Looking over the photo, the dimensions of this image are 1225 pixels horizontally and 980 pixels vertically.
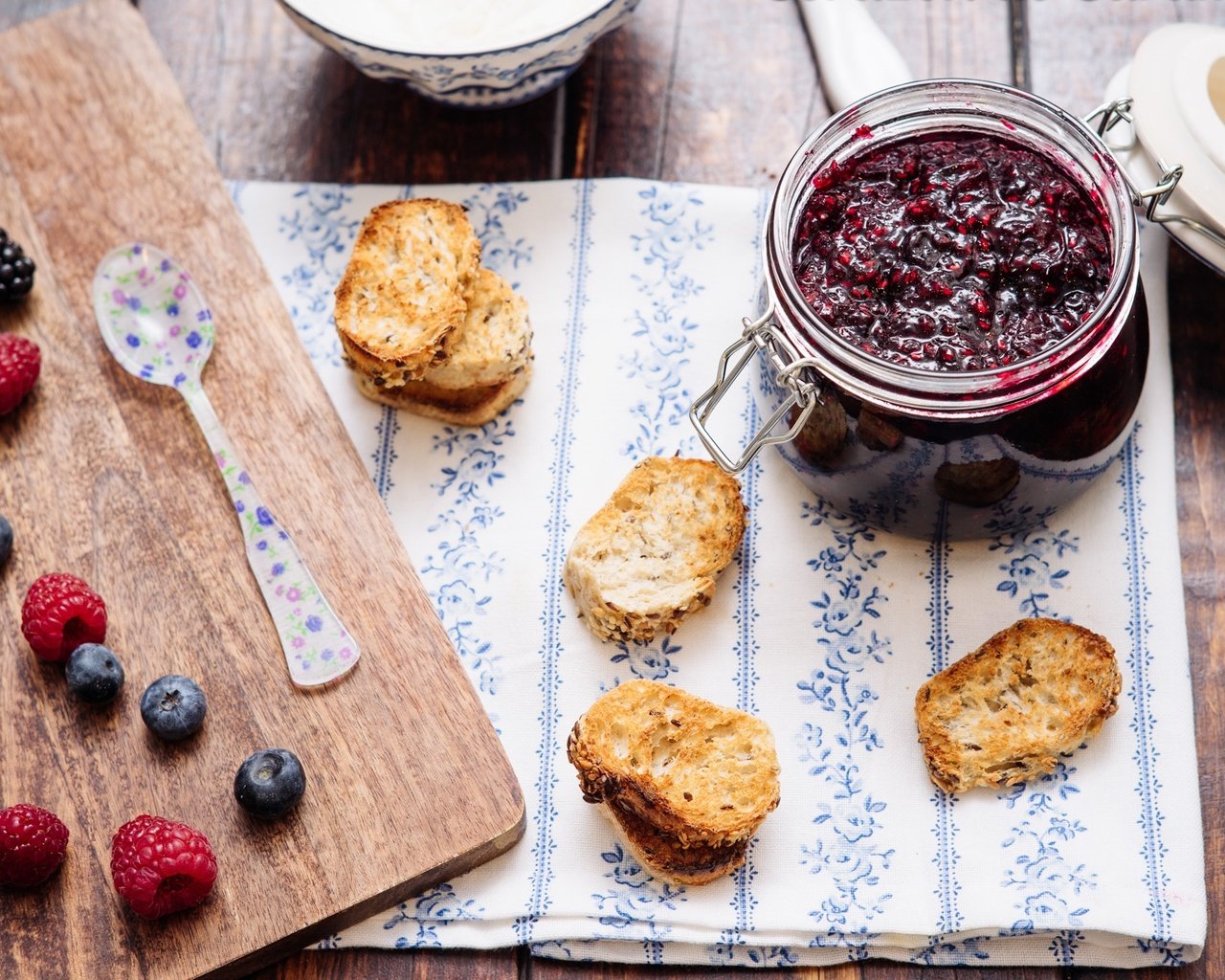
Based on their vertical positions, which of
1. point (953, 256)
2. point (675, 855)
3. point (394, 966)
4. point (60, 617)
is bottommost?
point (394, 966)

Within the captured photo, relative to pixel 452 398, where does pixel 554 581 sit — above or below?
below

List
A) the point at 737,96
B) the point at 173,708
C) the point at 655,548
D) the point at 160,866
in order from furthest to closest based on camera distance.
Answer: the point at 737,96
the point at 655,548
the point at 173,708
the point at 160,866

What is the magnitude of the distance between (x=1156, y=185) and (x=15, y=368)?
1.82 m

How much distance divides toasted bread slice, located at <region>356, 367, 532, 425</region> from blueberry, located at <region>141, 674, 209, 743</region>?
0.56 metres

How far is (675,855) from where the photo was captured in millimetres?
1990

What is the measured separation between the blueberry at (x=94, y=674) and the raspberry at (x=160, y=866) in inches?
8.0

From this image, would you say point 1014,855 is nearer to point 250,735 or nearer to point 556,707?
point 556,707

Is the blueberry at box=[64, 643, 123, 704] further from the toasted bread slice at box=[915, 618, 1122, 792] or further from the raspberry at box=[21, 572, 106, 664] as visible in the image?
the toasted bread slice at box=[915, 618, 1122, 792]

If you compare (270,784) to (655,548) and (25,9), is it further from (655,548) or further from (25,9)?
(25,9)

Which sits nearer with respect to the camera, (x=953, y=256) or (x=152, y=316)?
(x=953, y=256)

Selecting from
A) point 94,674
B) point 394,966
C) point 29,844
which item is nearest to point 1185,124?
point 394,966

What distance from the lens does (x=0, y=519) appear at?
2.17 metres

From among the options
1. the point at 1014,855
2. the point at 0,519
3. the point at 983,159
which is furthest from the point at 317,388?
the point at 1014,855

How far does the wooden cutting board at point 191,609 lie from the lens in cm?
199
